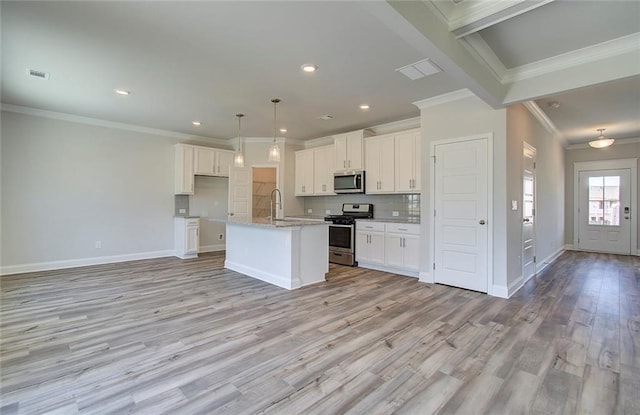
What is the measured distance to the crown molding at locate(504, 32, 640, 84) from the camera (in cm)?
281

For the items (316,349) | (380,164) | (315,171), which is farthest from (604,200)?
(316,349)

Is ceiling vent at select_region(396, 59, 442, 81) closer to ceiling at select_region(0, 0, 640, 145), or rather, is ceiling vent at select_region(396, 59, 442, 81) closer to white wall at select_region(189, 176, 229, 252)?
ceiling at select_region(0, 0, 640, 145)

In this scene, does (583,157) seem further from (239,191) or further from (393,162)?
(239,191)

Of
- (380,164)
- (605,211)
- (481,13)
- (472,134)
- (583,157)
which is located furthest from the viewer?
(583,157)

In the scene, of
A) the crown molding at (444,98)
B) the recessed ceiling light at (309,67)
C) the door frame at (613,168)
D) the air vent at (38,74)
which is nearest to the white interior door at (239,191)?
the air vent at (38,74)

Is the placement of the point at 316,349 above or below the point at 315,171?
below

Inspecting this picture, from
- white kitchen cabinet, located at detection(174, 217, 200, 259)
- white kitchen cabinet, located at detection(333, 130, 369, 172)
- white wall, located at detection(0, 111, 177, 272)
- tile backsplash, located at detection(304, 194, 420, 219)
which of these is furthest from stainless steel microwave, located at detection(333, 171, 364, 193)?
white wall, located at detection(0, 111, 177, 272)

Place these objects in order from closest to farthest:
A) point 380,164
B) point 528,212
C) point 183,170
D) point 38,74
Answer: point 38,74, point 528,212, point 380,164, point 183,170

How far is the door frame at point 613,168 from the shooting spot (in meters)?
6.74

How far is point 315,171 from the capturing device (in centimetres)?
685

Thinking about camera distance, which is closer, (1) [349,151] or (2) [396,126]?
(2) [396,126]

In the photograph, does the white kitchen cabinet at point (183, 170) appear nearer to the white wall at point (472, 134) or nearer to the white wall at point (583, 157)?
the white wall at point (472, 134)

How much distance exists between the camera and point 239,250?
517 centimetres

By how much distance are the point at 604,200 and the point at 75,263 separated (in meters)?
11.2
